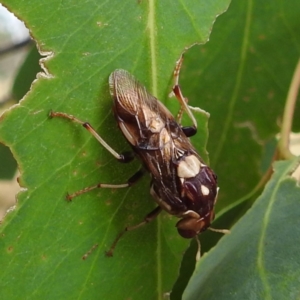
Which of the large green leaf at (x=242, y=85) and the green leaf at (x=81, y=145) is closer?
the green leaf at (x=81, y=145)

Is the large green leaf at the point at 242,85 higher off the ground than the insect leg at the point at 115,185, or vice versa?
the insect leg at the point at 115,185

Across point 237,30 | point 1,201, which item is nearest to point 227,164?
point 237,30

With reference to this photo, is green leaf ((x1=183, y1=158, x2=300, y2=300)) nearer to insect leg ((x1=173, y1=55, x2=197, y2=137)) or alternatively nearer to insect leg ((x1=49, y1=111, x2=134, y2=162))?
insect leg ((x1=173, y1=55, x2=197, y2=137))

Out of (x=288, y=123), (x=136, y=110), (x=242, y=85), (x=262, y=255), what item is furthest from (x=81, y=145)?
(x=242, y=85)

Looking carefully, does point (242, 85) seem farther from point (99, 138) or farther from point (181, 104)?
point (99, 138)

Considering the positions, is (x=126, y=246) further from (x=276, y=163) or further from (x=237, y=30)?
(x=237, y=30)

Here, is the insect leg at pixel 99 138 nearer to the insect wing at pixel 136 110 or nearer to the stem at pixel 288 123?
the insect wing at pixel 136 110

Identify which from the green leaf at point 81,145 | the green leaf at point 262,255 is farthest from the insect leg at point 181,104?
the green leaf at point 262,255
